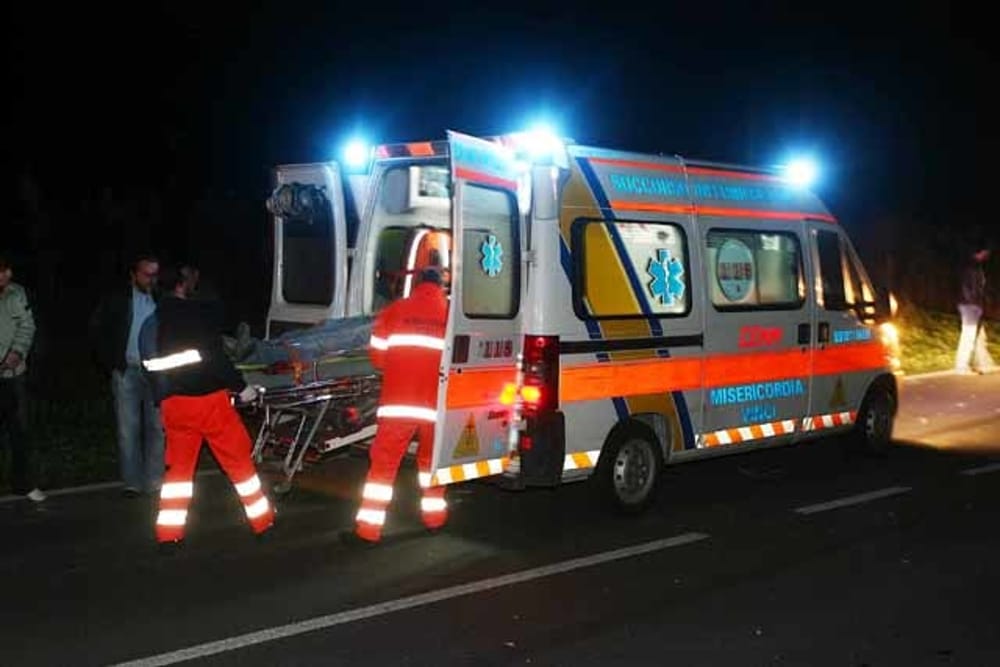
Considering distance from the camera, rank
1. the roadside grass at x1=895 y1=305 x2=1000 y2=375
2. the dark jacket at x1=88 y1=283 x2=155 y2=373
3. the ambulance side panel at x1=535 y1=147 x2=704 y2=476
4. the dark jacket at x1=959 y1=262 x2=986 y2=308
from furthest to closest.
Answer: the roadside grass at x1=895 y1=305 x2=1000 y2=375
the dark jacket at x1=959 y1=262 x2=986 y2=308
the dark jacket at x1=88 y1=283 x2=155 y2=373
the ambulance side panel at x1=535 y1=147 x2=704 y2=476

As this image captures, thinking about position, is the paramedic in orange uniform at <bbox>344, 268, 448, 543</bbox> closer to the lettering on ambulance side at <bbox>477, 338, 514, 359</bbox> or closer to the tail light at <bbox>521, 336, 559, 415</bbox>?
the lettering on ambulance side at <bbox>477, 338, 514, 359</bbox>

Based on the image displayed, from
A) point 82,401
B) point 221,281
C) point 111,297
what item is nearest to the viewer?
point 111,297

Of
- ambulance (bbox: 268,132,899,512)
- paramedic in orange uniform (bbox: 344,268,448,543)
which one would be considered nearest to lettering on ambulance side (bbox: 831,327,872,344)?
ambulance (bbox: 268,132,899,512)

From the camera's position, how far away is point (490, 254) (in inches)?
264

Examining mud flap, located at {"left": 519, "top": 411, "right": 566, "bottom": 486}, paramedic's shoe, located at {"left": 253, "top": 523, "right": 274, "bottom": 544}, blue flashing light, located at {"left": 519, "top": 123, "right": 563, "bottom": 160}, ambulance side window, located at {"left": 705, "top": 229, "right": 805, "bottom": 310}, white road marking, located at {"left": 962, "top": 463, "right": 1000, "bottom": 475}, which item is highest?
blue flashing light, located at {"left": 519, "top": 123, "right": 563, "bottom": 160}

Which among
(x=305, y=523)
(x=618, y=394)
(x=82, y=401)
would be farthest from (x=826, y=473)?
(x=82, y=401)

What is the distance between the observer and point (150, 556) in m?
6.41

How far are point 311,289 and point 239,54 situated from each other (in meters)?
10.5

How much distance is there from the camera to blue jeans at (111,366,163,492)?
25.7 ft

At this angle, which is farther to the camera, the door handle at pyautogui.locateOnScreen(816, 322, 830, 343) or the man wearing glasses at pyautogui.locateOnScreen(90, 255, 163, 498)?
the door handle at pyautogui.locateOnScreen(816, 322, 830, 343)

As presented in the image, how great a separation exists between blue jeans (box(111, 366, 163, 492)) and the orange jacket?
205 cm

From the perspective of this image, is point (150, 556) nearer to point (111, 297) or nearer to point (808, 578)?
point (111, 297)

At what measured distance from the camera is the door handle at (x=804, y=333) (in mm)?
8555

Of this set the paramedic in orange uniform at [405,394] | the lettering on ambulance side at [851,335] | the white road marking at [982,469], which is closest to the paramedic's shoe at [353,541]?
the paramedic in orange uniform at [405,394]
